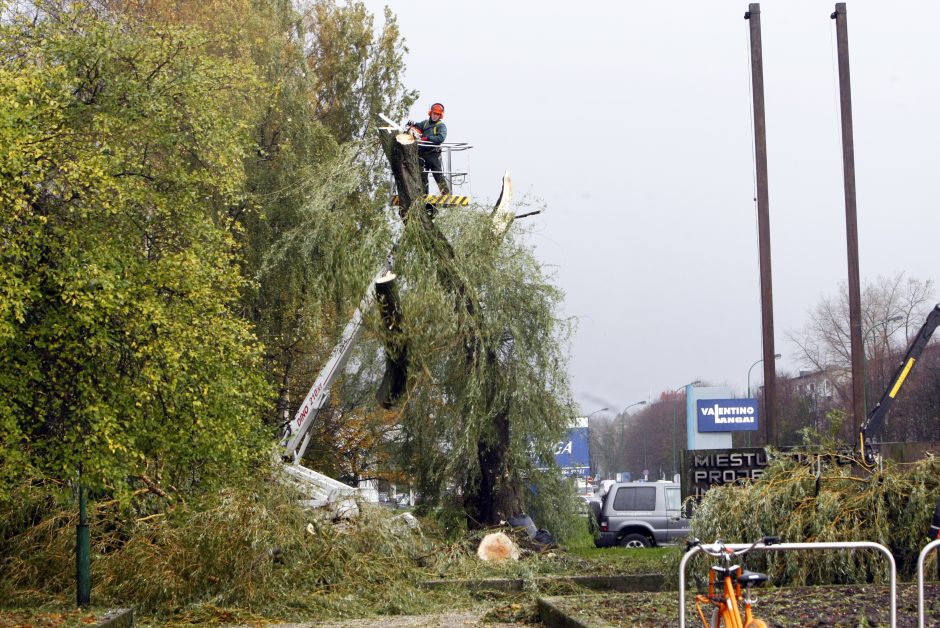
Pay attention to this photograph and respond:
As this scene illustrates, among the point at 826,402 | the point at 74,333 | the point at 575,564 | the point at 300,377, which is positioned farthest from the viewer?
the point at 826,402

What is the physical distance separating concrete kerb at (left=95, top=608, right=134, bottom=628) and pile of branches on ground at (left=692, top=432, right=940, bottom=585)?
673 cm

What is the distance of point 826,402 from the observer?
58156 millimetres

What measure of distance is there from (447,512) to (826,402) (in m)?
42.3

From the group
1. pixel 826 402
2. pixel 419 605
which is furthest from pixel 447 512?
pixel 826 402

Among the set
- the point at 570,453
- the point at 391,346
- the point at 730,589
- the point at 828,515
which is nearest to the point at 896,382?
the point at 828,515

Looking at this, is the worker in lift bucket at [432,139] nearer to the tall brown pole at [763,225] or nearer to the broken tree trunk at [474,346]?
the broken tree trunk at [474,346]

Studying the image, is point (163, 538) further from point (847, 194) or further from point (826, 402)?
point (826, 402)

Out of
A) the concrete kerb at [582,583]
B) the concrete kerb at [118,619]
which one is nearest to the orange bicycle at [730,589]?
the concrete kerb at [118,619]

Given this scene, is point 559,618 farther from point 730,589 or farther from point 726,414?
point 726,414

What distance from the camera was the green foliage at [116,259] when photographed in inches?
431

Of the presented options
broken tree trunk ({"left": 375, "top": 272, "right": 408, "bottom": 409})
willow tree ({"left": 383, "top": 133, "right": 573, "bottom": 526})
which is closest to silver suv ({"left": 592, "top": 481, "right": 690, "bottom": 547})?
willow tree ({"left": 383, "top": 133, "right": 573, "bottom": 526})

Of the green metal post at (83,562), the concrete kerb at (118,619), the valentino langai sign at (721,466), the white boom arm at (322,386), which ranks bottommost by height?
the concrete kerb at (118,619)

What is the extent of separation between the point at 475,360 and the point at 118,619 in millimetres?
9178

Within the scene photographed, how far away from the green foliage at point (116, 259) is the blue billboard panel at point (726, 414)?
126ft
